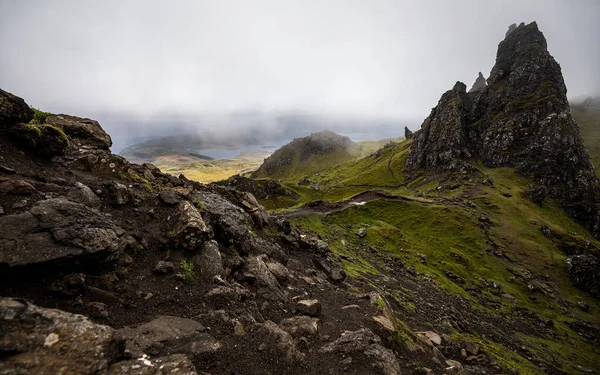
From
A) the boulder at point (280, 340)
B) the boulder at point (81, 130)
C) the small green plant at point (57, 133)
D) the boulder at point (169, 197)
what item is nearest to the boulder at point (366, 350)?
the boulder at point (280, 340)

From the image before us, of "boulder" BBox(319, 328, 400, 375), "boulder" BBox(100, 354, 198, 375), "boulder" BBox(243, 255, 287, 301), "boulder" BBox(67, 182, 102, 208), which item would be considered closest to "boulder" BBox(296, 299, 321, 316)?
"boulder" BBox(243, 255, 287, 301)

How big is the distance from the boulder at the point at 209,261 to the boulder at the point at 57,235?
173 inches

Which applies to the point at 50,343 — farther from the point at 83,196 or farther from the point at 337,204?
the point at 337,204

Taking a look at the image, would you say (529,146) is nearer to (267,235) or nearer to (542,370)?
(542,370)

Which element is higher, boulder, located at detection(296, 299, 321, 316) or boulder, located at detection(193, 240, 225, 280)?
boulder, located at detection(193, 240, 225, 280)

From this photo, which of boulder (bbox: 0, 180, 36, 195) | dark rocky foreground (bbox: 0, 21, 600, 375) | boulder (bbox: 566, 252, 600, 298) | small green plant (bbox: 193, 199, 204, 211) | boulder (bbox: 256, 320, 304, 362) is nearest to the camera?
dark rocky foreground (bbox: 0, 21, 600, 375)

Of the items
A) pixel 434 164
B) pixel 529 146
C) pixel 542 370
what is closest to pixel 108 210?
pixel 542 370

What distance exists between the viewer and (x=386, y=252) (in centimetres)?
5897

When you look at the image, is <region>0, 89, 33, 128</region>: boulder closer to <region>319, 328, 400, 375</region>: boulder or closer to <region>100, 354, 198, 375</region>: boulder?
<region>100, 354, 198, 375</region>: boulder

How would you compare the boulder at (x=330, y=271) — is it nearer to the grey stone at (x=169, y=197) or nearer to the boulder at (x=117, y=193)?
the grey stone at (x=169, y=197)

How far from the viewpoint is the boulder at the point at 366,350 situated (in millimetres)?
13578

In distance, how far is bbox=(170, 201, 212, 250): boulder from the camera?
16234 millimetres

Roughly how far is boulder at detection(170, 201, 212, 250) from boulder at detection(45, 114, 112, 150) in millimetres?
10789

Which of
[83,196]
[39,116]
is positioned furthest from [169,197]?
[39,116]
